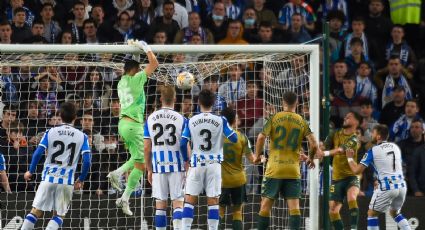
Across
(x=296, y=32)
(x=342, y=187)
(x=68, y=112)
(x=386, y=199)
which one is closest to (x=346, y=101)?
(x=296, y=32)

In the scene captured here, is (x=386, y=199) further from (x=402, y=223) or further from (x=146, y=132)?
(x=146, y=132)

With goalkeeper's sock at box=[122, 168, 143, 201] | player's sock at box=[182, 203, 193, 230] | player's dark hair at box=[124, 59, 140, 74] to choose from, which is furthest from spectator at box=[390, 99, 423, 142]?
→ player's sock at box=[182, 203, 193, 230]

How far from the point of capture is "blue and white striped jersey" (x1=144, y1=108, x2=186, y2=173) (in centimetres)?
1617

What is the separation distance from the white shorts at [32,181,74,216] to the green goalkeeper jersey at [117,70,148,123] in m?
1.91

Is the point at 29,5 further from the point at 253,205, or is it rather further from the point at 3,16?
the point at 253,205

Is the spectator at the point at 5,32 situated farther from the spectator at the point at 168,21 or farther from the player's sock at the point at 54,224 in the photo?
the player's sock at the point at 54,224

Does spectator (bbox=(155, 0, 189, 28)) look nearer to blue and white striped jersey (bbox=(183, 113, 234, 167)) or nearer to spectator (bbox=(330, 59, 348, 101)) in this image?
spectator (bbox=(330, 59, 348, 101))

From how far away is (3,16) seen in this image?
69.7ft

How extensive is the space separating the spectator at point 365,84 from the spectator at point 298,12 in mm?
1338

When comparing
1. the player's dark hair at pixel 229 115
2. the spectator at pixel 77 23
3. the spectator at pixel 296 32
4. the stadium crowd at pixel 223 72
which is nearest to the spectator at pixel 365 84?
the stadium crowd at pixel 223 72

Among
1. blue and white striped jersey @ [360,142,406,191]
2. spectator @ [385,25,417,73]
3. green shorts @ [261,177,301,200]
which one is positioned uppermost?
spectator @ [385,25,417,73]

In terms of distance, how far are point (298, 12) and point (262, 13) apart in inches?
23.9

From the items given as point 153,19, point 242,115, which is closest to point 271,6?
point 153,19

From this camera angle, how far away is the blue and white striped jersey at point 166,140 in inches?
637
